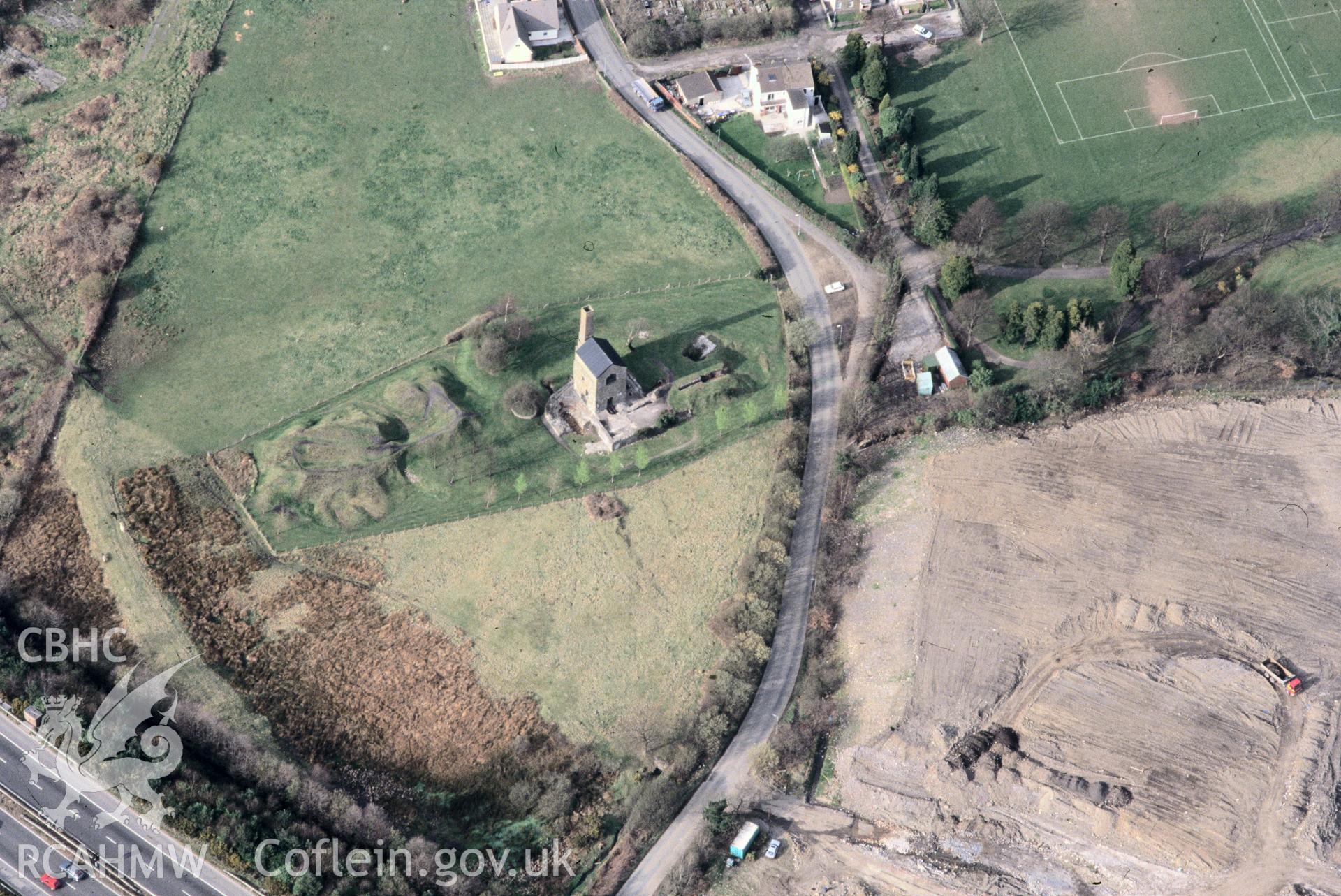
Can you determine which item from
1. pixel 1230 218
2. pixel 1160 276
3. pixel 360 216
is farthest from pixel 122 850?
pixel 1230 218

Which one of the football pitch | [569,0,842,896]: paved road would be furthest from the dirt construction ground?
the football pitch

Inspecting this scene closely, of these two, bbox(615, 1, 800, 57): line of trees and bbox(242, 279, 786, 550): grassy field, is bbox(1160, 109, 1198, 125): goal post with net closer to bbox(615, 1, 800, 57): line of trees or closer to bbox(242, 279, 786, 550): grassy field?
bbox(615, 1, 800, 57): line of trees

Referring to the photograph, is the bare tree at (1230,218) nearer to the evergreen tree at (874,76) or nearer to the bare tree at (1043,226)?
the bare tree at (1043,226)

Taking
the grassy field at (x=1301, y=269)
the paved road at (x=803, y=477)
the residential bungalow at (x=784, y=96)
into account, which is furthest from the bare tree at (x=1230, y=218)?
the residential bungalow at (x=784, y=96)

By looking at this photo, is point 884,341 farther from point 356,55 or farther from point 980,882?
point 356,55

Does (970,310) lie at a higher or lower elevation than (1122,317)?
higher

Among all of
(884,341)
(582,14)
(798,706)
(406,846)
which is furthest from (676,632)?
(582,14)
